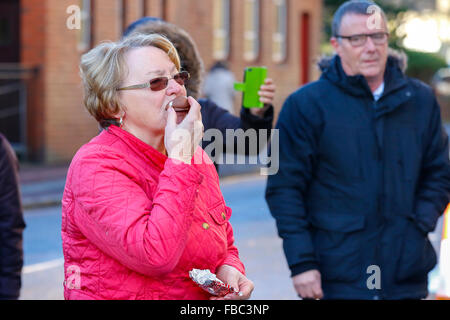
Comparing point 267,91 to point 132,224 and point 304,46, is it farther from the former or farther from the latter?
point 304,46

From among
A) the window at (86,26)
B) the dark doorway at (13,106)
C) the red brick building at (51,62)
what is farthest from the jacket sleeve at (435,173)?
the window at (86,26)

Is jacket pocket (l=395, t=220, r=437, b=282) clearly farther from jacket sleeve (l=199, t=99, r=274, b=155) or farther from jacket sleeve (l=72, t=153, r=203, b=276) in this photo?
jacket sleeve (l=72, t=153, r=203, b=276)

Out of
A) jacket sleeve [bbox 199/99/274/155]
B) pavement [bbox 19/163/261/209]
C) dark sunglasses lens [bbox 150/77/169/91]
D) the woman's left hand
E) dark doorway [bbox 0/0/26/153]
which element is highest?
dark sunglasses lens [bbox 150/77/169/91]

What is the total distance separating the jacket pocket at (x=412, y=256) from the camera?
14.2ft

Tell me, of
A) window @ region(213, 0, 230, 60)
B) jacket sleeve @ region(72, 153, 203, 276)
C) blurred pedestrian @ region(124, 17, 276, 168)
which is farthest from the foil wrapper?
window @ region(213, 0, 230, 60)

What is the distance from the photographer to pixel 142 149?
284 cm

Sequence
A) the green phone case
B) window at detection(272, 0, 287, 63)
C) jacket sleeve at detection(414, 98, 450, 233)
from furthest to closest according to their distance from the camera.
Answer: window at detection(272, 0, 287, 63) < jacket sleeve at detection(414, 98, 450, 233) < the green phone case

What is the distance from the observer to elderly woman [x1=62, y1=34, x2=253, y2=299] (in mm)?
2623

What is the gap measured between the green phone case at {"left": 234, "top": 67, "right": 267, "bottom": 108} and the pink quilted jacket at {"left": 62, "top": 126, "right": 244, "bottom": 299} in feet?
3.88

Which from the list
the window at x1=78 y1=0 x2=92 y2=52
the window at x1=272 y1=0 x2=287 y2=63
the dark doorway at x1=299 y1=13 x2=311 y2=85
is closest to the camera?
the window at x1=78 y1=0 x2=92 y2=52

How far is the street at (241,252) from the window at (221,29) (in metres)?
10.7

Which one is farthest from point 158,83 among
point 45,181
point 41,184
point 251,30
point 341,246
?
point 251,30

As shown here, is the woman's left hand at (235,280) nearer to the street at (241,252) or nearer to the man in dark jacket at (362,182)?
the man in dark jacket at (362,182)
